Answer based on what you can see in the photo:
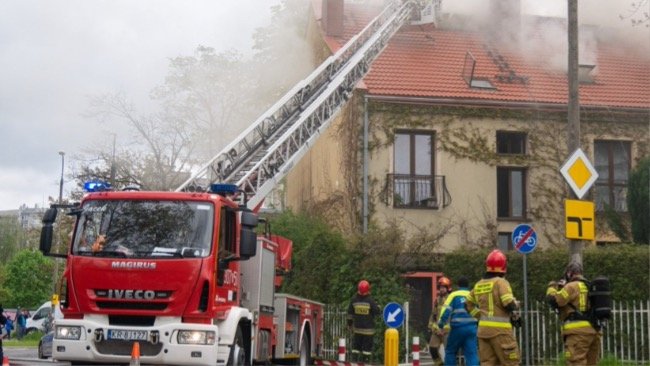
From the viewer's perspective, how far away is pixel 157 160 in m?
31.5

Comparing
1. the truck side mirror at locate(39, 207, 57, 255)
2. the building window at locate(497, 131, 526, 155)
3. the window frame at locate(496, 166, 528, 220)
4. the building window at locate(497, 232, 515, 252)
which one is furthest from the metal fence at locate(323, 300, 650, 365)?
the building window at locate(497, 131, 526, 155)

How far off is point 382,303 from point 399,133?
26.2ft

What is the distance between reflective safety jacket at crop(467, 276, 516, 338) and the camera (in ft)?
33.2

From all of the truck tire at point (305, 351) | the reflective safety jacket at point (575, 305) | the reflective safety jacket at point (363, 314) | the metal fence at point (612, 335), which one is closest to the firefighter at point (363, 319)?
the reflective safety jacket at point (363, 314)

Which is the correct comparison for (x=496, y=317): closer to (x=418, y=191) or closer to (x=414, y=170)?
(x=418, y=191)

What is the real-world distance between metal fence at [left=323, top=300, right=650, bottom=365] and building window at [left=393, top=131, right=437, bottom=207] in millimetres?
8634

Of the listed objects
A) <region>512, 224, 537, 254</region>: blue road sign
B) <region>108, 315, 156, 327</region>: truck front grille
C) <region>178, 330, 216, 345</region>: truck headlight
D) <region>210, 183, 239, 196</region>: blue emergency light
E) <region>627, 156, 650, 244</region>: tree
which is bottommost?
<region>178, 330, 216, 345</region>: truck headlight

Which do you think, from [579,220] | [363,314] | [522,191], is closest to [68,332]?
[363,314]

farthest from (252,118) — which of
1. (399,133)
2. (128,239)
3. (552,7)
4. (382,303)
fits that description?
(128,239)

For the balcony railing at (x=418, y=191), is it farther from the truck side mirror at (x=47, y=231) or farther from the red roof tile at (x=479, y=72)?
the truck side mirror at (x=47, y=231)

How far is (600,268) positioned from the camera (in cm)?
1827

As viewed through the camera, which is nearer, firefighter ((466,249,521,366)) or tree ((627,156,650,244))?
firefighter ((466,249,521,366))

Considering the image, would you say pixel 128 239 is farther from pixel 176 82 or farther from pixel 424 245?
pixel 176 82

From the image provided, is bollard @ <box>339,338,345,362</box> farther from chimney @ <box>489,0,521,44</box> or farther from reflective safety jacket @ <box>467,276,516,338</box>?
chimney @ <box>489,0,521,44</box>
